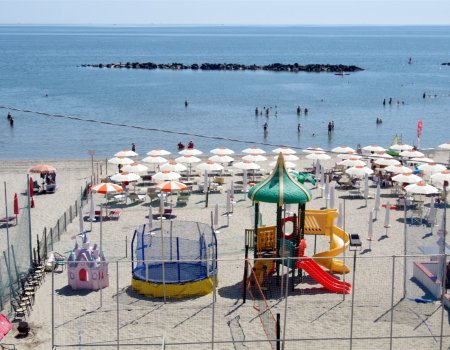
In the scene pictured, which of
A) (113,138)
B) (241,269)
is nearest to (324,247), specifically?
(241,269)

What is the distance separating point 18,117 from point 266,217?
168 feet

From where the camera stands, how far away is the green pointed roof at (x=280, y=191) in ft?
64.3

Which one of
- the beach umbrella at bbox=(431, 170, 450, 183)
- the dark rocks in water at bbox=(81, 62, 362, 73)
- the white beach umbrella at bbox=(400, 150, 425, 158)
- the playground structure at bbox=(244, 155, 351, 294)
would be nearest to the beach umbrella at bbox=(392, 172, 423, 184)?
the beach umbrella at bbox=(431, 170, 450, 183)

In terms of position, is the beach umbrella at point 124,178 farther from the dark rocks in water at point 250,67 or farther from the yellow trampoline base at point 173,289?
the dark rocks in water at point 250,67

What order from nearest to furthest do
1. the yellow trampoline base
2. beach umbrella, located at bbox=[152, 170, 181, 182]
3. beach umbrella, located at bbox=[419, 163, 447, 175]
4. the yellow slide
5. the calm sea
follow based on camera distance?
the yellow trampoline base → the yellow slide → beach umbrella, located at bbox=[152, 170, 181, 182] → beach umbrella, located at bbox=[419, 163, 447, 175] → the calm sea

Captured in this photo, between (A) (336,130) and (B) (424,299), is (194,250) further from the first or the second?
(A) (336,130)

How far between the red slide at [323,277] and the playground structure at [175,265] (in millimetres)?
2471

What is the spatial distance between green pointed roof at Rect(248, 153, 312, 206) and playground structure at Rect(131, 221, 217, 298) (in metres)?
1.70

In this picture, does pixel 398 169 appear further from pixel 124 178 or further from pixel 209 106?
pixel 209 106

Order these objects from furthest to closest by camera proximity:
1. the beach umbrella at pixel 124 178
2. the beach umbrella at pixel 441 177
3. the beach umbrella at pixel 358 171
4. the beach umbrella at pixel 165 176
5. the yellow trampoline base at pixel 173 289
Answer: the beach umbrella at pixel 358 171 → the beach umbrella at pixel 124 178 → the beach umbrella at pixel 165 176 → the beach umbrella at pixel 441 177 → the yellow trampoline base at pixel 173 289

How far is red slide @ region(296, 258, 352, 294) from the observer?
64.2 feet

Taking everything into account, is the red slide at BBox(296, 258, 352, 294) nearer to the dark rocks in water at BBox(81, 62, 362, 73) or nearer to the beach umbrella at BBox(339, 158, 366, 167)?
the beach umbrella at BBox(339, 158, 366, 167)

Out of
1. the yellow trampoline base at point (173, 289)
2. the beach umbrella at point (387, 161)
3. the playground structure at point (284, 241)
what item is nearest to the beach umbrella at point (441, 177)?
the beach umbrella at point (387, 161)

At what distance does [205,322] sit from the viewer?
1728 cm
